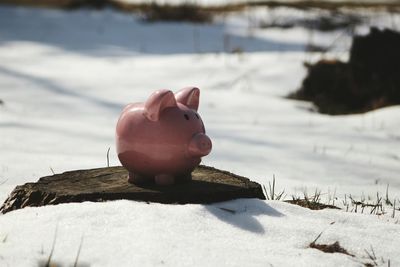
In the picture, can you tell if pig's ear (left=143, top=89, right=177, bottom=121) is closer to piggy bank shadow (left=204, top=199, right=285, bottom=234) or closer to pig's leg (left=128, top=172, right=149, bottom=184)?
pig's leg (left=128, top=172, right=149, bottom=184)

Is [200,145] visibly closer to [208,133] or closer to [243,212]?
[243,212]

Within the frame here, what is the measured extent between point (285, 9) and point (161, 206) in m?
9.70

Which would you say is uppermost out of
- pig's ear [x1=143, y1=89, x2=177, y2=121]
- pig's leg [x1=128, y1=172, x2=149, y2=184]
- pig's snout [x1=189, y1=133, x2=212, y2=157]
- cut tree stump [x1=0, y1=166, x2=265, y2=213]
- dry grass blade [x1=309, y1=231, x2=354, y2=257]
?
pig's ear [x1=143, y1=89, x2=177, y2=121]

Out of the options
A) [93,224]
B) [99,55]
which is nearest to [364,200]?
[93,224]

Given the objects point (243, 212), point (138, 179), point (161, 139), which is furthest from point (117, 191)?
point (243, 212)

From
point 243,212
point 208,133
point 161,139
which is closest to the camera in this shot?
point 243,212

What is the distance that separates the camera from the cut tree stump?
2.75 metres

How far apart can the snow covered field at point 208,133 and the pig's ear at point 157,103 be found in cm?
46

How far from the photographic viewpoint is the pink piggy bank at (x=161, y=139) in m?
2.82

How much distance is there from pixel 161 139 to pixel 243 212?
530 mm

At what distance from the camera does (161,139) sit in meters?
2.84

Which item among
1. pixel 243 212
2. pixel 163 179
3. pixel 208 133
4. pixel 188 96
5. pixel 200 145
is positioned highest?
pixel 188 96

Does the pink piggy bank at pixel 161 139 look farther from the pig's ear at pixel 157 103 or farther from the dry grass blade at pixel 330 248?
the dry grass blade at pixel 330 248

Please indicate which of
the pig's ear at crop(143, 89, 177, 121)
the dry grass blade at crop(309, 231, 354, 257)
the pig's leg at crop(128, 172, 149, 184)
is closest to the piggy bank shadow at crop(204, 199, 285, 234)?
the dry grass blade at crop(309, 231, 354, 257)
